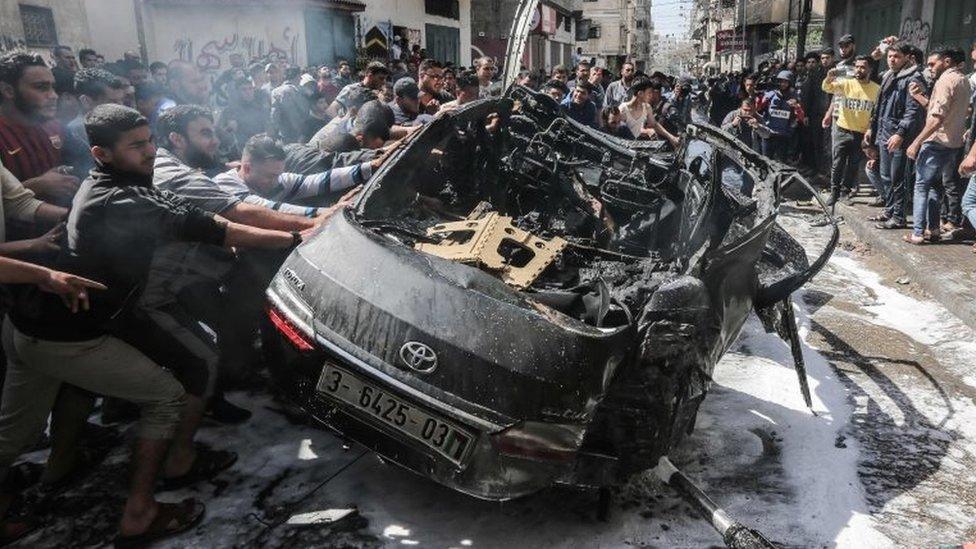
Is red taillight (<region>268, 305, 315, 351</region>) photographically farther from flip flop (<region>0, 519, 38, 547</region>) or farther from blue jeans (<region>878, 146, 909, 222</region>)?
blue jeans (<region>878, 146, 909, 222</region>)

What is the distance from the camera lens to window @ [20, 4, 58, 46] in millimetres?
11664

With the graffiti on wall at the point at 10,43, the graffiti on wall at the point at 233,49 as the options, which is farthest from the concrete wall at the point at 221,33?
the graffiti on wall at the point at 10,43

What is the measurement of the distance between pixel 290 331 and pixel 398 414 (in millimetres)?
610

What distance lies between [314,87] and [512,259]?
18.9 feet

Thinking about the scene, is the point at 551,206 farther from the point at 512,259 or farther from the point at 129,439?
the point at 129,439

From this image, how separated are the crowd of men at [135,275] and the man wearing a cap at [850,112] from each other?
20.7 feet

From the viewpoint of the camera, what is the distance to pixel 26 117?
12.1 feet

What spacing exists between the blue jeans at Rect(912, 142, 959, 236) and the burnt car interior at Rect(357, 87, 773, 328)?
2996mm

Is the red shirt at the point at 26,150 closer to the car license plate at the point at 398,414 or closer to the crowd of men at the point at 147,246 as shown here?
the crowd of men at the point at 147,246

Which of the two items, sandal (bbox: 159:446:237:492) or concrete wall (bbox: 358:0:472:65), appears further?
concrete wall (bbox: 358:0:472:65)

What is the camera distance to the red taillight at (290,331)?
2596mm

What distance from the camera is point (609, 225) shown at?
4.38 metres

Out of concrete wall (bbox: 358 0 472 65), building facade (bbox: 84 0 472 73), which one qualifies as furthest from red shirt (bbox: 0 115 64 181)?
concrete wall (bbox: 358 0 472 65)

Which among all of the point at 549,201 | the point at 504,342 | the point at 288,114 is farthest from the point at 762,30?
the point at 504,342
